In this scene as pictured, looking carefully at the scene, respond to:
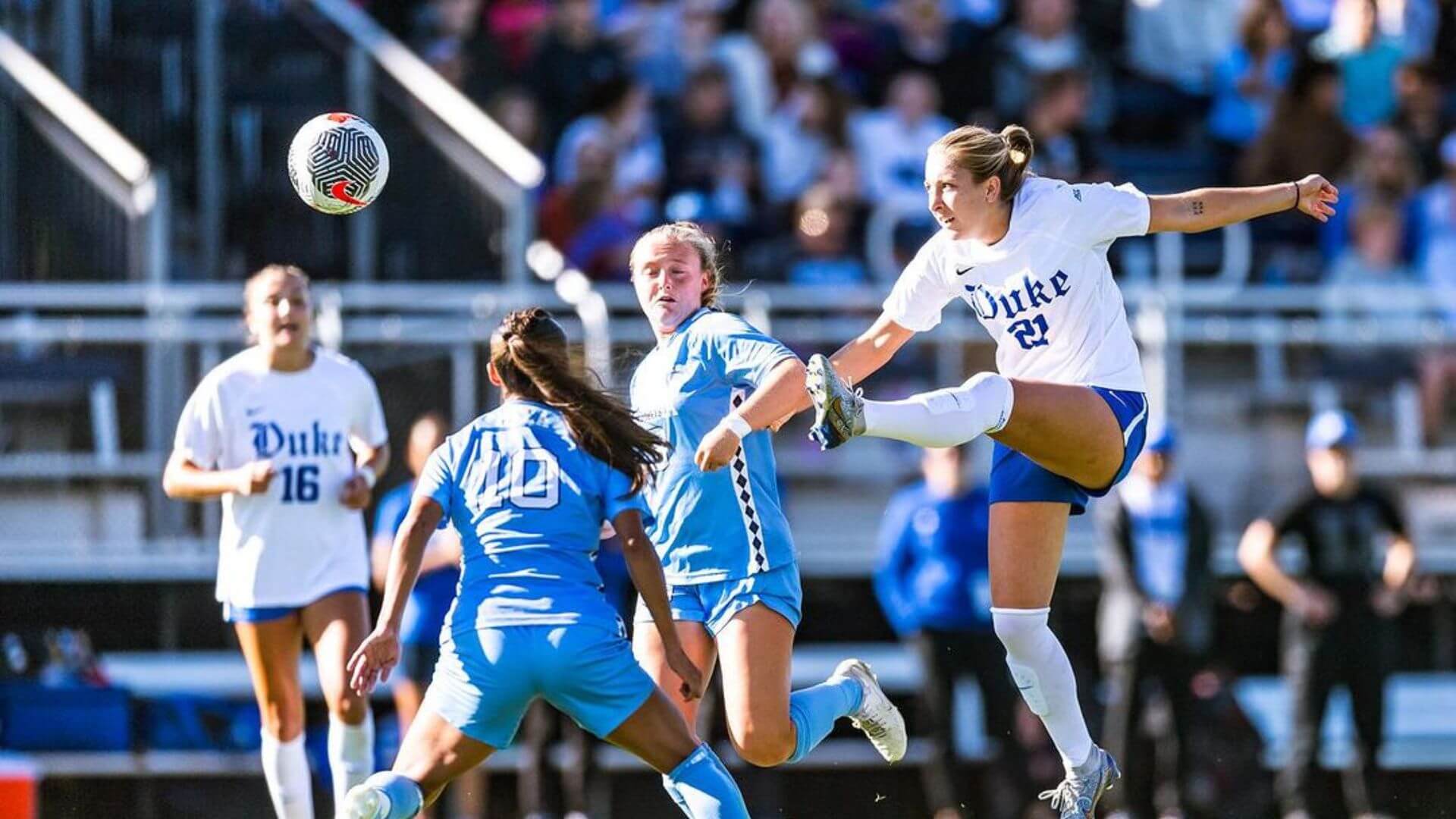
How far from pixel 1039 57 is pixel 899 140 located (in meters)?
1.33

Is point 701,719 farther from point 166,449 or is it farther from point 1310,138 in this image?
point 1310,138

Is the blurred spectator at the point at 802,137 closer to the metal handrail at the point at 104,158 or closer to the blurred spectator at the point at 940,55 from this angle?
the blurred spectator at the point at 940,55

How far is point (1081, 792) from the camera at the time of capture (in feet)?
25.0

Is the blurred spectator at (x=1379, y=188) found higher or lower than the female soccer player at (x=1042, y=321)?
higher

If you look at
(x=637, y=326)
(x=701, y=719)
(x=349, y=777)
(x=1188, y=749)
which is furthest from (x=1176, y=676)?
(x=349, y=777)

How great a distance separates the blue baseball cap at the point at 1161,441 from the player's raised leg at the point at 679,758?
5183mm

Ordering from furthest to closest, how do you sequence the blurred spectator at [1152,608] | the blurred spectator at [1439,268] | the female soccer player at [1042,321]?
1. the blurred spectator at [1439,268]
2. the blurred spectator at [1152,608]
3. the female soccer player at [1042,321]

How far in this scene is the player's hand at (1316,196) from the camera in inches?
286

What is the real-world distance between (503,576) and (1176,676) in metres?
5.89

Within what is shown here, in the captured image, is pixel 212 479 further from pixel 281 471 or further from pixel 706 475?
pixel 706 475

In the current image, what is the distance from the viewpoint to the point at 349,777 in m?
8.69

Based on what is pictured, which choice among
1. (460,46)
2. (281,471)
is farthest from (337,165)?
(460,46)

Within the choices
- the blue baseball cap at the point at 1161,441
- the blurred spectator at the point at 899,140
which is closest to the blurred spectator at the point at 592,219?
the blurred spectator at the point at 899,140

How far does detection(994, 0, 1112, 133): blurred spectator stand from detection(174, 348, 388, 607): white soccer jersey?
6.75 m
